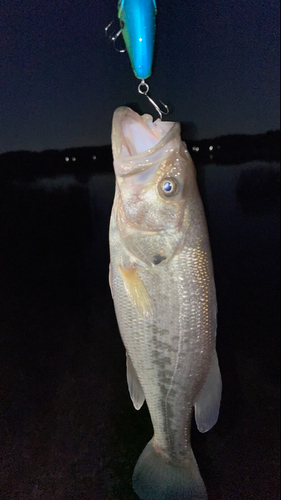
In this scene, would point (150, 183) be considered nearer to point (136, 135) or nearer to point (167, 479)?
point (136, 135)

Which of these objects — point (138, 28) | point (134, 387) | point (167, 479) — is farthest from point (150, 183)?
point (167, 479)

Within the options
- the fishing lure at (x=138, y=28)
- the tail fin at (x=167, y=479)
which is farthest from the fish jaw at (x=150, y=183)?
the tail fin at (x=167, y=479)

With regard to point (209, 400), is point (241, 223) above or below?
above

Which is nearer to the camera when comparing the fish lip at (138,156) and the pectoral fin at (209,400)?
the fish lip at (138,156)

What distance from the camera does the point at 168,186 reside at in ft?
2.18

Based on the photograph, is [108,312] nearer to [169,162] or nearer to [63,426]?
[63,426]

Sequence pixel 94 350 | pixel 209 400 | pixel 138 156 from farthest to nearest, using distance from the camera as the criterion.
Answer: pixel 94 350 → pixel 209 400 → pixel 138 156

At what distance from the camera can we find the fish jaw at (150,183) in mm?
650

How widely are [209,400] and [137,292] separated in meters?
0.44

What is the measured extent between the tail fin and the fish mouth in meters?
0.96

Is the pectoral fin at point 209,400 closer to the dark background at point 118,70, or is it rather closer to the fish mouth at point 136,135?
the fish mouth at point 136,135

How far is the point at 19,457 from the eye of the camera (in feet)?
3.02

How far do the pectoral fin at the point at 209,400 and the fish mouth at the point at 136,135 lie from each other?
68cm

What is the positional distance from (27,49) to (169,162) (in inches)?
25.1
